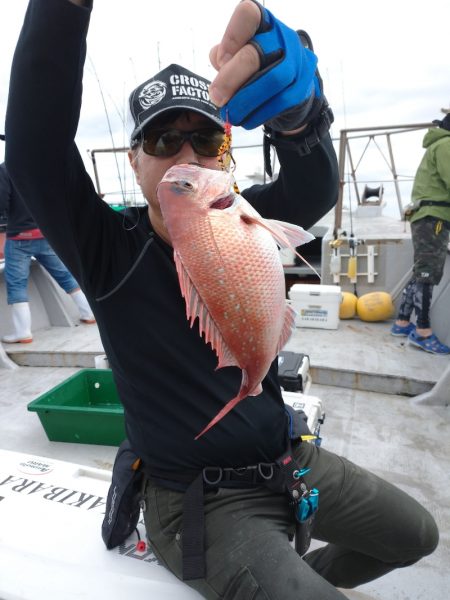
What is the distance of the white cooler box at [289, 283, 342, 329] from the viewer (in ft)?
16.8

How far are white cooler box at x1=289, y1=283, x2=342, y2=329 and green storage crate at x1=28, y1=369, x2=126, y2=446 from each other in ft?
8.21

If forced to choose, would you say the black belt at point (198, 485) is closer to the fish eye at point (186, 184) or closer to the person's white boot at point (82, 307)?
the fish eye at point (186, 184)

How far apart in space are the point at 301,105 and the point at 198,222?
0.55 meters

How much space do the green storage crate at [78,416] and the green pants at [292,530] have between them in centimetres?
167

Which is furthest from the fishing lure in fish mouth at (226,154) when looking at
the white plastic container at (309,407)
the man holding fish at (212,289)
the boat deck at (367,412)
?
the boat deck at (367,412)

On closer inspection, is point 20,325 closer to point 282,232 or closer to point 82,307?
point 82,307

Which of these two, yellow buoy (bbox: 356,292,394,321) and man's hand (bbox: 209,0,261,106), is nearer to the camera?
man's hand (bbox: 209,0,261,106)

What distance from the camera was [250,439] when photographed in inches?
58.0

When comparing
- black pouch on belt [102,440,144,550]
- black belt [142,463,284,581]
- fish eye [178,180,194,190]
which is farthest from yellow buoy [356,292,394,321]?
fish eye [178,180,194,190]

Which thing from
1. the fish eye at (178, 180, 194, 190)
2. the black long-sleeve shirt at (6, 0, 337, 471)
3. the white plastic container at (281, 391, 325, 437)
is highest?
the fish eye at (178, 180, 194, 190)

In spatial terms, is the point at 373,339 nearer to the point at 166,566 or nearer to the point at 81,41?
the point at 166,566

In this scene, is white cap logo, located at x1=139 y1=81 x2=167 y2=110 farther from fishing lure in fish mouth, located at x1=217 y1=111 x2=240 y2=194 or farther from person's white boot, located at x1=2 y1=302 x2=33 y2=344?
person's white boot, located at x1=2 y1=302 x2=33 y2=344

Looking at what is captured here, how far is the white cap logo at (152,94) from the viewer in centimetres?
142

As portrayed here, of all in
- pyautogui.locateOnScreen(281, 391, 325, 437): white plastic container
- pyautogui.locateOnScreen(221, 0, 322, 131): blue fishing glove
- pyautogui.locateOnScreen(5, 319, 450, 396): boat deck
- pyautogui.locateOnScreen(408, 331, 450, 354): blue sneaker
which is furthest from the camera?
pyautogui.locateOnScreen(408, 331, 450, 354): blue sneaker
